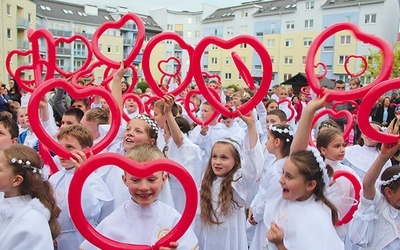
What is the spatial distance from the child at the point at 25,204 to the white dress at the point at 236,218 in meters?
1.60

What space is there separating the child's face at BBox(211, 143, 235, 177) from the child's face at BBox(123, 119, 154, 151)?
2.53ft

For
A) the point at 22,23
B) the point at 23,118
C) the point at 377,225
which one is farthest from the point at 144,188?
the point at 22,23

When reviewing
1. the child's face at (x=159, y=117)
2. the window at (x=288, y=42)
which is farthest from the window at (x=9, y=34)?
the child's face at (x=159, y=117)

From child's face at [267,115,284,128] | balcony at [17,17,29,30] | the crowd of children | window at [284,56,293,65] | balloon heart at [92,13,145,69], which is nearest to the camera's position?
the crowd of children

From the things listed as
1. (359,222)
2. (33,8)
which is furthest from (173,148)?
(33,8)

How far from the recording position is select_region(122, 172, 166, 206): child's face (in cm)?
279

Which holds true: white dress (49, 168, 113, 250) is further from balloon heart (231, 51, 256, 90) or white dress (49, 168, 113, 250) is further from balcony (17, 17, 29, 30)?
balcony (17, 17, 29, 30)

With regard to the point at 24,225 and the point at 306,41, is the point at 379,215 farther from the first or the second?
the point at 306,41

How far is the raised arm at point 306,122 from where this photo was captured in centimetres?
301

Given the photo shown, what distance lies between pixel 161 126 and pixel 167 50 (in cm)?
5970

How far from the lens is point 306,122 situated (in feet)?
10.2

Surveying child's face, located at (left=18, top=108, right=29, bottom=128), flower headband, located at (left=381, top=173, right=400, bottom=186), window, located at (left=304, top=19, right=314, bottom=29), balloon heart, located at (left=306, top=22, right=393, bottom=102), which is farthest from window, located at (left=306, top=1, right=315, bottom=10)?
flower headband, located at (left=381, top=173, right=400, bottom=186)

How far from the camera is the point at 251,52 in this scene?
48750 millimetres

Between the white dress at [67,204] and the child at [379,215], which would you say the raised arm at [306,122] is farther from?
the white dress at [67,204]
